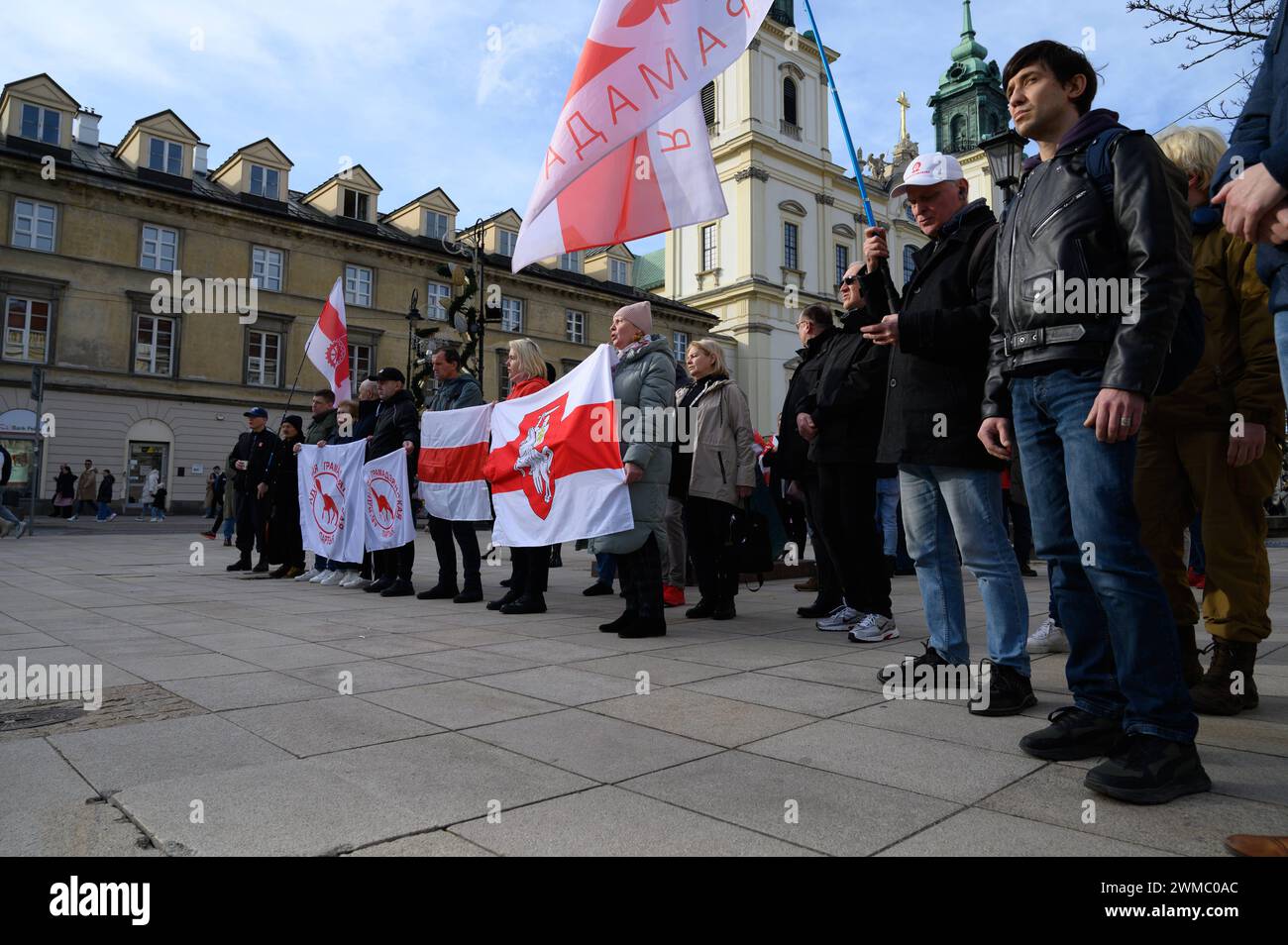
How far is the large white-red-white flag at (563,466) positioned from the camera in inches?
226

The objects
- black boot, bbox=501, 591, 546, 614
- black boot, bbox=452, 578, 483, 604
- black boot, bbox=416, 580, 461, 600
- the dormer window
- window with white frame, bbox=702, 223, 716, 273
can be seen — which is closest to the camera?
black boot, bbox=501, 591, 546, 614

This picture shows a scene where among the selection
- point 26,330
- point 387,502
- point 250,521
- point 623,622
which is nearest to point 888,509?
point 623,622

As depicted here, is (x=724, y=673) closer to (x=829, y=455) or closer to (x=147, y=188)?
(x=829, y=455)

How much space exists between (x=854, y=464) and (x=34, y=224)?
33773 millimetres

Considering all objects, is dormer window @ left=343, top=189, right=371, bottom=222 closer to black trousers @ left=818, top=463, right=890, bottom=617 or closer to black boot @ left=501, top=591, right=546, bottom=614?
black boot @ left=501, top=591, right=546, bottom=614

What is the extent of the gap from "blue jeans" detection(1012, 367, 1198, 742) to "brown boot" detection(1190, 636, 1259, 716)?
86cm

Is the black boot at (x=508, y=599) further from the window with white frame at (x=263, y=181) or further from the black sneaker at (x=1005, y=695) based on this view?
the window with white frame at (x=263, y=181)

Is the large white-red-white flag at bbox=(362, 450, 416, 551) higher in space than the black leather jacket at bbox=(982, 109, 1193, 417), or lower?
lower

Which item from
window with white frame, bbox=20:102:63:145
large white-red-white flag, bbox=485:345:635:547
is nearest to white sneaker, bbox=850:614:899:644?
large white-red-white flag, bbox=485:345:635:547

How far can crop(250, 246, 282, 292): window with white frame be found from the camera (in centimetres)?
3372

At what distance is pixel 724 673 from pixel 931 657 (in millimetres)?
987

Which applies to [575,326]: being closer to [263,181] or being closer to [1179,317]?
[263,181]

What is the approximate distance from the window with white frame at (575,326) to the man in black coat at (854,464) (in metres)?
38.5
